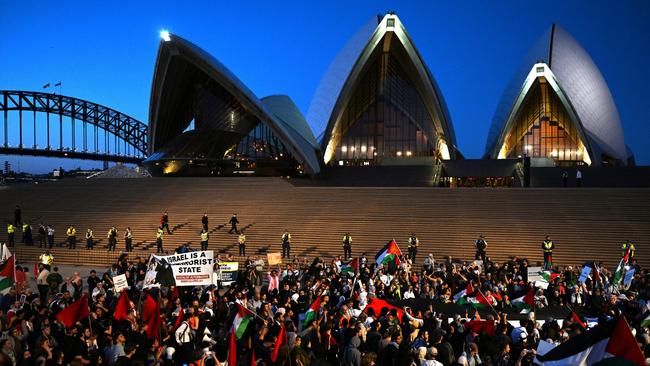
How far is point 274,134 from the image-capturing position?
123 feet

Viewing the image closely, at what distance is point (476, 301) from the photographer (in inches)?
346

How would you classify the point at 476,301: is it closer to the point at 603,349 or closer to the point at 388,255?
the point at 388,255

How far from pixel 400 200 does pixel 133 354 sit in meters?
18.4

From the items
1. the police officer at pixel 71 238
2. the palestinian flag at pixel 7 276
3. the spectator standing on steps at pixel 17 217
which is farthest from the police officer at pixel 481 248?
the spectator standing on steps at pixel 17 217

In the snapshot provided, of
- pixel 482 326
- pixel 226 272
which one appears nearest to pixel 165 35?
pixel 226 272

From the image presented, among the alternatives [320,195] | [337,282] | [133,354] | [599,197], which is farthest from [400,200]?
[133,354]

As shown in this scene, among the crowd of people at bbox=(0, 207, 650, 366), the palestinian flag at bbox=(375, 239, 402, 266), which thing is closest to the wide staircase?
the palestinian flag at bbox=(375, 239, 402, 266)

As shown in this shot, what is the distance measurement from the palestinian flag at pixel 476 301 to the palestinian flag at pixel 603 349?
400cm

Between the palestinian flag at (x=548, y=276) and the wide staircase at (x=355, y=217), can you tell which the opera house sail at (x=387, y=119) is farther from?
the palestinian flag at (x=548, y=276)

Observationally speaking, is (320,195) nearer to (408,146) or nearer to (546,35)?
(408,146)

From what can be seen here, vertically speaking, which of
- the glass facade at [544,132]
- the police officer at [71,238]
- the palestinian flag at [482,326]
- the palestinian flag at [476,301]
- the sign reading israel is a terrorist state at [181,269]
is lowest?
the police officer at [71,238]

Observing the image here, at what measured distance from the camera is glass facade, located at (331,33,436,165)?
4322cm

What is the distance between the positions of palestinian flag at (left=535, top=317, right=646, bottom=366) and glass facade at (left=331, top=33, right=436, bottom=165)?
3842 centimetres

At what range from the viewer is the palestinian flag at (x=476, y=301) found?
858 centimetres
